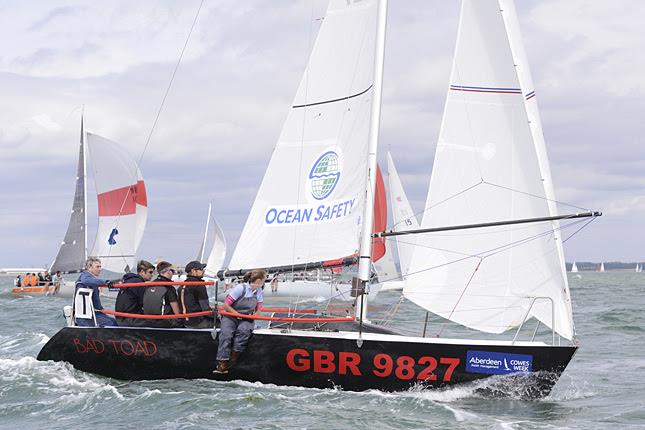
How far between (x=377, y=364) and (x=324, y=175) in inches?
106

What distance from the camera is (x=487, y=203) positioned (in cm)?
1123

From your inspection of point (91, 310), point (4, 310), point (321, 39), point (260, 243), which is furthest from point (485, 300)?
point (4, 310)

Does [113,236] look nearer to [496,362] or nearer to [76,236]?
[76,236]

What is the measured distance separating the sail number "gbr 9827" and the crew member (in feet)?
9.13

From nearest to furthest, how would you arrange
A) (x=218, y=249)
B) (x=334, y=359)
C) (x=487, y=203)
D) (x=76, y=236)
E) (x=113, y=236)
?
(x=334, y=359) → (x=487, y=203) → (x=113, y=236) → (x=76, y=236) → (x=218, y=249)

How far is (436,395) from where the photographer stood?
10.4 meters

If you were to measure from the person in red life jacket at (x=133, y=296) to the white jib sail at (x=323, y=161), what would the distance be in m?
1.15

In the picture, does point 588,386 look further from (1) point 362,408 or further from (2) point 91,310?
(2) point 91,310

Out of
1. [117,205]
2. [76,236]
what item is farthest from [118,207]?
[76,236]

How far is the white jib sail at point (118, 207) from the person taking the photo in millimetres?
35219

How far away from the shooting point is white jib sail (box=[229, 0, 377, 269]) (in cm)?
1160

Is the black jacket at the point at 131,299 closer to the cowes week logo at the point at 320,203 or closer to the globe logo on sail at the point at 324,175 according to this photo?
the cowes week logo at the point at 320,203

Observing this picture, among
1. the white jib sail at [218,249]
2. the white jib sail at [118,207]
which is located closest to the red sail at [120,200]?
the white jib sail at [118,207]

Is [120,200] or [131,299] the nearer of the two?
[131,299]
